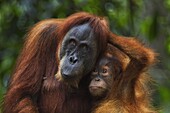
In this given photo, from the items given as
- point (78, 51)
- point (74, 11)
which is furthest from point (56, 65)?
point (74, 11)

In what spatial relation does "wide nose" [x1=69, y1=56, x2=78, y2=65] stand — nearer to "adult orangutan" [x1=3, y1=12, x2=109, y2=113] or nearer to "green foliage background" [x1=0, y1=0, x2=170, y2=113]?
"adult orangutan" [x1=3, y1=12, x2=109, y2=113]

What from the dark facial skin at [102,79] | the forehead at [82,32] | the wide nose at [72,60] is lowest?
the dark facial skin at [102,79]

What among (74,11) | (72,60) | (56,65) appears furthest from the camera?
(74,11)

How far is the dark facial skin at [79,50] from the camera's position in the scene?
290 inches

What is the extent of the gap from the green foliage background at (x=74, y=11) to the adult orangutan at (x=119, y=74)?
2.07 feet

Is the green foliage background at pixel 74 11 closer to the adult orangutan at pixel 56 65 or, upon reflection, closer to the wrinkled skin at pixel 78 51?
the adult orangutan at pixel 56 65

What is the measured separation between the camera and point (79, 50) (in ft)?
24.3

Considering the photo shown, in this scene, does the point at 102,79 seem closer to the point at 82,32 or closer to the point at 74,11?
the point at 82,32

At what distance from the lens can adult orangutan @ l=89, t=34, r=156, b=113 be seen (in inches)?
294

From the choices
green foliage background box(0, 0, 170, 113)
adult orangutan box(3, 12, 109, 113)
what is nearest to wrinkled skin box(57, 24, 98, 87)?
adult orangutan box(3, 12, 109, 113)

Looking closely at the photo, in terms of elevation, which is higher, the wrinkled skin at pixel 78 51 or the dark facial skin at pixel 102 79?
the wrinkled skin at pixel 78 51

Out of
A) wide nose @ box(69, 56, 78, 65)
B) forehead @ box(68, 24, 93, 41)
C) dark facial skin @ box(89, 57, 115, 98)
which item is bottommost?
dark facial skin @ box(89, 57, 115, 98)

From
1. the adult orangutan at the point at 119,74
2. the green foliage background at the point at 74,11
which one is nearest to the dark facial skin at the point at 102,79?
the adult orangutan at the point at 119,74

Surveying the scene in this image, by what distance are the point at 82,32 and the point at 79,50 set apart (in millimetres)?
125
